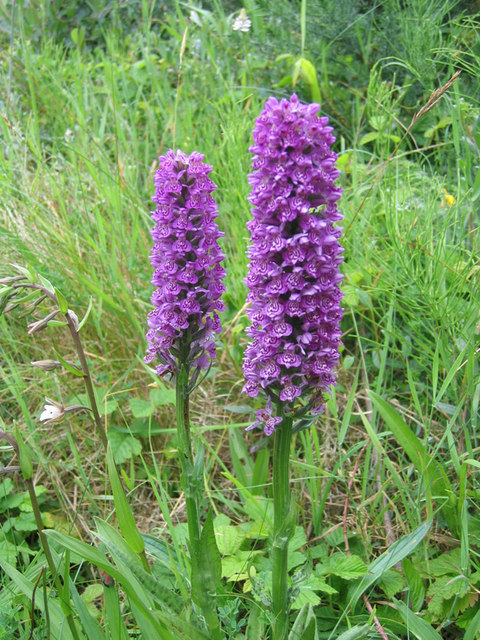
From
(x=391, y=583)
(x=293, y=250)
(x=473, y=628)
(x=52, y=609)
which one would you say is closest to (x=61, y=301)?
(x=293, y=250)

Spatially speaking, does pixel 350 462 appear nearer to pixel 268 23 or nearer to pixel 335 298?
pixel 335 298

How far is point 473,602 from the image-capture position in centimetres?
218

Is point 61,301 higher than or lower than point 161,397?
higher

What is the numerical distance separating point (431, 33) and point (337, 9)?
1577mm

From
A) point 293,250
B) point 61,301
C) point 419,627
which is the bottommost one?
point 419,627

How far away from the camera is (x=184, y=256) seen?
6.19 feet

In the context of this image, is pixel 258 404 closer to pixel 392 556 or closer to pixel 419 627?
pixel 392 556

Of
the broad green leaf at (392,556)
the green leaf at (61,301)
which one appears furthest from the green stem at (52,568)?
the broad green leaf at (392,556)

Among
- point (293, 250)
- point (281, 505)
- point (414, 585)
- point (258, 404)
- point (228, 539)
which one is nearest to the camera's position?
point (293, 250)

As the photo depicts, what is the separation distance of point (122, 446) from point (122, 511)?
1115 mm

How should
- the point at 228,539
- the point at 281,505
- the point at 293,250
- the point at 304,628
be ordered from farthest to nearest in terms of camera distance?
the point at 228,539 → the point at 304,628 → the point at 281,505 → the point at 293,250

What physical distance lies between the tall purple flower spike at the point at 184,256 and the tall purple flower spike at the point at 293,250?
0.22 metres

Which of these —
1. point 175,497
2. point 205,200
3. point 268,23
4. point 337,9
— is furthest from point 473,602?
point 268,23

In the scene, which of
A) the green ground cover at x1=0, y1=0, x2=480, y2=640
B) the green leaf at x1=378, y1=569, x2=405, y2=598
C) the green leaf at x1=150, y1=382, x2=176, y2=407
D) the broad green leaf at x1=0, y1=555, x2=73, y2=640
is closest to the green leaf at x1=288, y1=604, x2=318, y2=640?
the green ground cover at x1=0, y1=0, x2=480, y2=640
